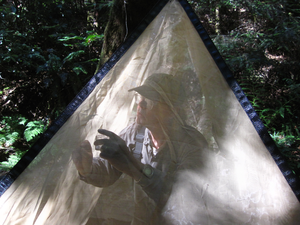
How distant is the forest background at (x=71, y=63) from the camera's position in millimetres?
3689

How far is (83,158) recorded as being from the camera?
1346 millimetres

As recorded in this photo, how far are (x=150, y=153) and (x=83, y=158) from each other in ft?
1.43

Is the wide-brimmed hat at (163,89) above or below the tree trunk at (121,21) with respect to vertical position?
below

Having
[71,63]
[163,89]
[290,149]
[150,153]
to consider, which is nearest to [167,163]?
[150,153]

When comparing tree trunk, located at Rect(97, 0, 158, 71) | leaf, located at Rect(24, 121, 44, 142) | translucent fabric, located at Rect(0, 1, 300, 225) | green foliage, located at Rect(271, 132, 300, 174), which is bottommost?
green foliage, located at Rect(271, 132, 300, 174)

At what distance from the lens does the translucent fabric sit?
1317mm

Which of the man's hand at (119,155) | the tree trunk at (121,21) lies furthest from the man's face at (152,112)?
the tree trunk at (121,21)

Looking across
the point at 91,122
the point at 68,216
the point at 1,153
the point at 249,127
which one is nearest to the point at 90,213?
the point at 68,216

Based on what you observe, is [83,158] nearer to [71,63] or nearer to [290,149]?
[71,63]

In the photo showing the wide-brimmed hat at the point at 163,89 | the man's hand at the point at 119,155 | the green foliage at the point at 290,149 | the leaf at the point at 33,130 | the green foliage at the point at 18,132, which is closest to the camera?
the man's hand at the point at 119,155

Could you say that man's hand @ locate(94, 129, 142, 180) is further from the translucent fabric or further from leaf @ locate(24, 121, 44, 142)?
leaf @ locate(24, 121, 44, 142)

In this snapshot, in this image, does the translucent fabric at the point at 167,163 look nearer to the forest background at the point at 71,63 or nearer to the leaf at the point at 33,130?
the forest background at the point at 71,63

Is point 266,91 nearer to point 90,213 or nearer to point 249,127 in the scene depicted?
point 249,127

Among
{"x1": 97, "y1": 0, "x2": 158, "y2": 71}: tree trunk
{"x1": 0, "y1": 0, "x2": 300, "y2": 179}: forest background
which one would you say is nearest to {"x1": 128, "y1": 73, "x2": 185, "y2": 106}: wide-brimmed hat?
{"x1": 97, "y1": 0, "x2": 158, "y2": 71}: tree trunk
